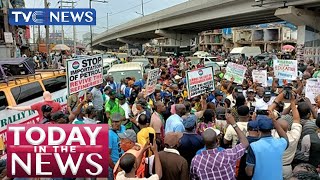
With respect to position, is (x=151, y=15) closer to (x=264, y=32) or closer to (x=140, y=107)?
(x=264, y=32)

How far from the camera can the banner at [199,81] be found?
9.10 metres

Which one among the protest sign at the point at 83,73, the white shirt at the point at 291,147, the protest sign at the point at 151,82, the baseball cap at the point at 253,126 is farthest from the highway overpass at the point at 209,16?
the baseball cap at the point at 253,126

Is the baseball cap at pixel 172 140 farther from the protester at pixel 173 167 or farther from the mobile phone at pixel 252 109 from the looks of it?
the mobile phone at pixel 252 109

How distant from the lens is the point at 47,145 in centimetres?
348

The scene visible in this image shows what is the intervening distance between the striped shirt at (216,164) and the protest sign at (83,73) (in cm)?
424

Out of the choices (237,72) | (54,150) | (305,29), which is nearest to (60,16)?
(237,72)

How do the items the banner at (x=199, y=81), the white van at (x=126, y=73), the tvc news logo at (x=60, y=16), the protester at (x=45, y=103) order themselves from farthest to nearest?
the white van at (x=126, y=73) < the tvc news logo at (x=60, y=16) < the banner at (x=199, y=81) < the protester at (x=45, y=103)

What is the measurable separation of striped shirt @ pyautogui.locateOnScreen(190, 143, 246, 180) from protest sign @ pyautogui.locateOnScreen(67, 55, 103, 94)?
4.24m

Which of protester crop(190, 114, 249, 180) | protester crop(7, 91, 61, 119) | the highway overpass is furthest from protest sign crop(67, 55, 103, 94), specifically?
the highway overpass

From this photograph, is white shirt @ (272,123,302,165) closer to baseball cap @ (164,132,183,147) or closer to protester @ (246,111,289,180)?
protester @ (246,111,289,180)

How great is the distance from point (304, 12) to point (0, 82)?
25.3m

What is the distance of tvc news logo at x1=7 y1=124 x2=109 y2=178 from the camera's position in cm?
346

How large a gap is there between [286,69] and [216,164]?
803 centimetres

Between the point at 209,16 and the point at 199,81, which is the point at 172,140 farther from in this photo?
the point at 209,16
